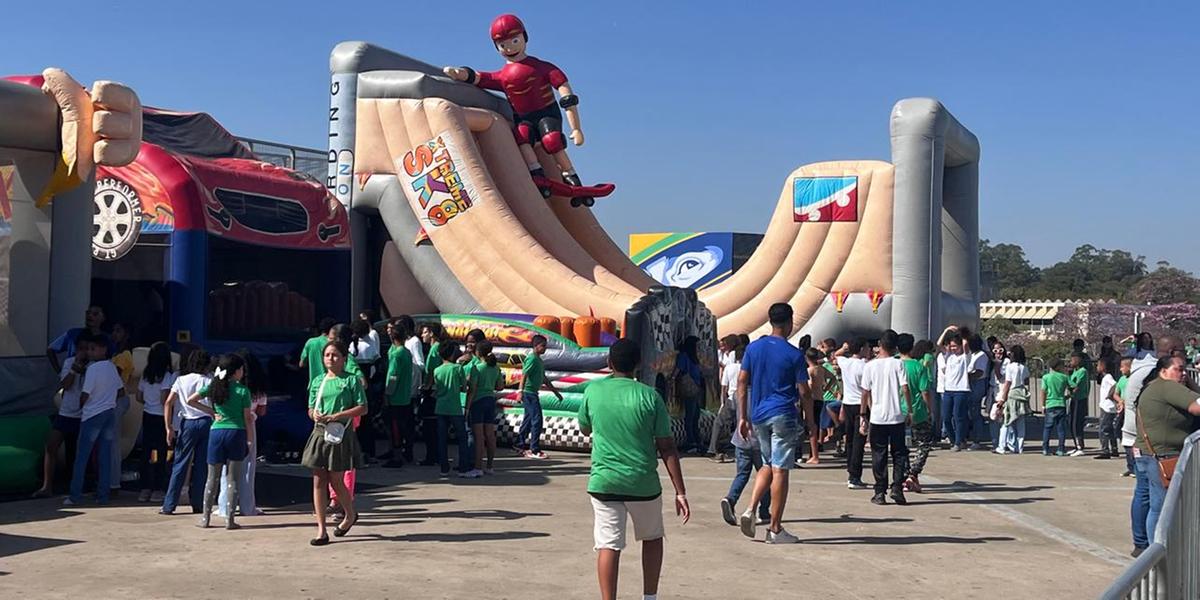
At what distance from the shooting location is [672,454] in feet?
19.3

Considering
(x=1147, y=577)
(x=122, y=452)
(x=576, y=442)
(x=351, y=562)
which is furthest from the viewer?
(x=576, y=442)

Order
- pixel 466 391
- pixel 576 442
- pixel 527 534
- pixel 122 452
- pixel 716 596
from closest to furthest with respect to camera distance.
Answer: pixel 716 596 → pixel 527 534 → pixel 122 452 → pixel 466 391 → pixel 576 442

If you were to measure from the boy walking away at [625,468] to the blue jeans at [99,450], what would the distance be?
5050 mm

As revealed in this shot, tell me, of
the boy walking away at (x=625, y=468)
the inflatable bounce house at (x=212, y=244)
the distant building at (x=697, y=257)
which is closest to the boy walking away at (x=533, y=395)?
the inflatable bounce house at (x=212, y=244)

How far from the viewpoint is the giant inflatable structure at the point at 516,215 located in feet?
53.2

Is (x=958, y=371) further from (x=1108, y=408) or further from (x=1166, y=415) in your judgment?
(x=1166, y=415)

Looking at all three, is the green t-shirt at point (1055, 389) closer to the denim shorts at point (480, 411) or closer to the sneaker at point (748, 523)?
the denim shorts at point (480, 411)

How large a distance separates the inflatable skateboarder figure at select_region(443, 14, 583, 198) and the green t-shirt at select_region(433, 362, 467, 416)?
22.9ft

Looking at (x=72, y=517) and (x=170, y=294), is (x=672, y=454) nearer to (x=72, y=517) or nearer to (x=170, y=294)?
(x=72, y=517)

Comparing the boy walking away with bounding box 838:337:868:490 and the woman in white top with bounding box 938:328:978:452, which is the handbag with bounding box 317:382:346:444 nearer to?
the boy walking away with bounding box 838:337:868:490

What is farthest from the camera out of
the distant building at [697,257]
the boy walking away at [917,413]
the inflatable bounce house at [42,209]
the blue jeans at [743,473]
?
the distant building at [697,257]

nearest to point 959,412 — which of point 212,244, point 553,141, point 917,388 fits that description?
point 917,388

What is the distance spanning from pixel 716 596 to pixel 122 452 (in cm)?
587

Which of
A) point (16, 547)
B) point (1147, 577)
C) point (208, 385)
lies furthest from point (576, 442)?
point (1147, 577)
